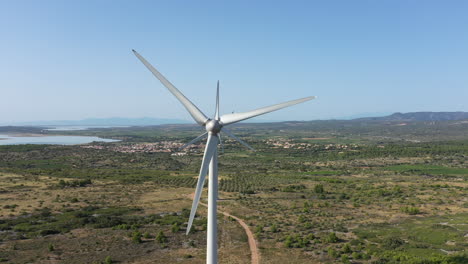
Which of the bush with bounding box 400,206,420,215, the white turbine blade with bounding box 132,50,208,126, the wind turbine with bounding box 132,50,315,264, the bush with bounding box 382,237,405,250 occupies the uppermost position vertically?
the white turbine blade with bounding box 132,50,208,126

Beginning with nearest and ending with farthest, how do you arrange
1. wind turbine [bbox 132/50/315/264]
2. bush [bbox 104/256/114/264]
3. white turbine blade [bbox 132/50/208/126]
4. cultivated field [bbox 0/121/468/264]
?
1. wind turbine [bbox 132/50/315/264]
2. white turbine blade [bbox 132/50/208/126]
3. bush [bbox 104/256/114/264]
4. cultivated field [bbox 0/121/468/264]

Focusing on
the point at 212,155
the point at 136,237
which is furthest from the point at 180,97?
the point at 136,237

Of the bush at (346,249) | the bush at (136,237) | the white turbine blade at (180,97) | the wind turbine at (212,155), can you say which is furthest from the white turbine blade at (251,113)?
the bush at (136,237)

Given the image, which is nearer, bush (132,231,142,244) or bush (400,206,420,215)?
bush (132,231,142,244)

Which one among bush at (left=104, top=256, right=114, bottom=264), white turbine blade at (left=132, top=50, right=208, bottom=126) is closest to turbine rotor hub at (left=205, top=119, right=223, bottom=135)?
white turbine blade at (left=132, top=50, right=208, bottom=126)

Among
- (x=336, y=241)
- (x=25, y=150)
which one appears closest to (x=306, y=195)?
(x=336, y=241)

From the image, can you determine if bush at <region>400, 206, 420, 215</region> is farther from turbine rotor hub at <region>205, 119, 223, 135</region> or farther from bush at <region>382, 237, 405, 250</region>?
turbine rotor hub at <region>205, 119, 223, 135</region>

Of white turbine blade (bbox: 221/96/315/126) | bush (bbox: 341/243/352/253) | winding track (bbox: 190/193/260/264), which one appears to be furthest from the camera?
bush (bbox: 341/243/352/253)

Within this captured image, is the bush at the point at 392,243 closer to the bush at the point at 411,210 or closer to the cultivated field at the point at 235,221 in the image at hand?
the cultivated field at the point at 235,221

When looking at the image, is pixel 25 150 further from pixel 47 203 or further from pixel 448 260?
pixel 448 260
